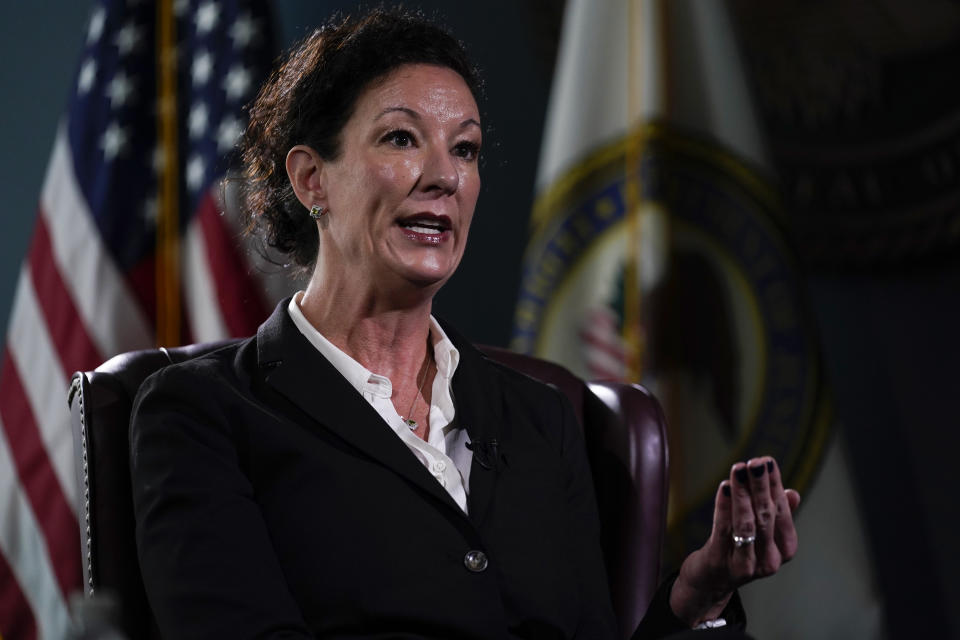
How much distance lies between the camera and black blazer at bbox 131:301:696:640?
3.55 ft

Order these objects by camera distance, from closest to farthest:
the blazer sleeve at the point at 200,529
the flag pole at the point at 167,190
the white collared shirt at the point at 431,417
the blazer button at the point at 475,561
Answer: the blazer sleeve at the point at 200,529, the blazer button at the point at 475,561, the white collared shirt at the point at 431,417, the flag pole at the point at 167,190

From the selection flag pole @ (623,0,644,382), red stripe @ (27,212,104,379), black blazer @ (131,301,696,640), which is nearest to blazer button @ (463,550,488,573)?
black blazer @ (131,301,696,640)

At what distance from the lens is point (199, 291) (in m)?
2.46

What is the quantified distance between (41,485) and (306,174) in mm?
1227

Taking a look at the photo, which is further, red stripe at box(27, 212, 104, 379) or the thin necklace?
red stripe at box(27, 212, 104, 379)

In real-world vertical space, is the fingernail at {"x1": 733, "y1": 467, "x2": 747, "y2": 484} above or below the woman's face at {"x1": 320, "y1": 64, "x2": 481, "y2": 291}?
below

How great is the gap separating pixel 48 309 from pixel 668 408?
4.58 ft

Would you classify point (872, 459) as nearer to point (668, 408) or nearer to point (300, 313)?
point (668, 408)

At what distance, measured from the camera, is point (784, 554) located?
1203 millimetres

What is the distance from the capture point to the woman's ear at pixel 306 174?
1373 mm

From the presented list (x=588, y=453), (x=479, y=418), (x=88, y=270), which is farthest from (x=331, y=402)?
(x=88, y=270)

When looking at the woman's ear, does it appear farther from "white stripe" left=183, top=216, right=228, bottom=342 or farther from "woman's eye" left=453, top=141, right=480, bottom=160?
"white stripe" left=183, top=216, right=228, bottom=342

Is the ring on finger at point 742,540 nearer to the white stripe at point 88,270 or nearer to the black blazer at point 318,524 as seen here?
the black blazer at point 318,524

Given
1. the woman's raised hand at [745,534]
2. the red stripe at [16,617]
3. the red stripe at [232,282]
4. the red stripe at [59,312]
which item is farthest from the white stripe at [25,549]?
the woman's raised hand at [745,534]
